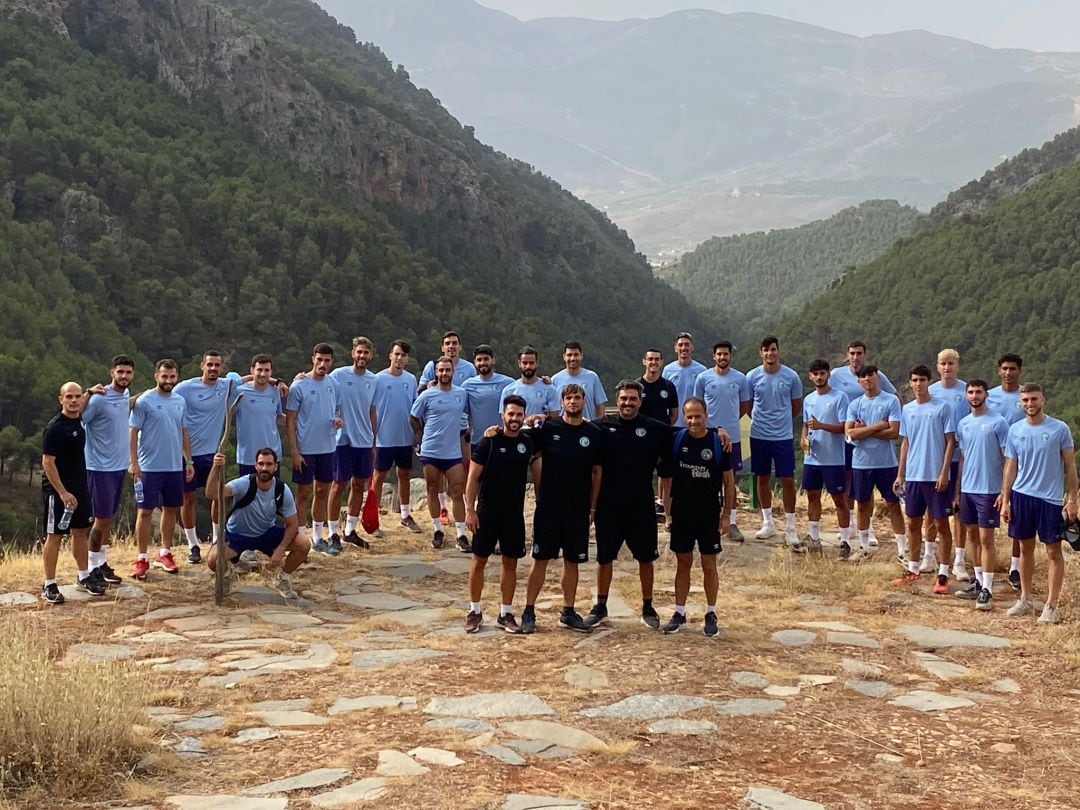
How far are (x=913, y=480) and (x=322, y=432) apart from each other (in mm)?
5637

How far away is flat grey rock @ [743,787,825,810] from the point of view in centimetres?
482

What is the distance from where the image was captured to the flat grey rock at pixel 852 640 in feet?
25.5

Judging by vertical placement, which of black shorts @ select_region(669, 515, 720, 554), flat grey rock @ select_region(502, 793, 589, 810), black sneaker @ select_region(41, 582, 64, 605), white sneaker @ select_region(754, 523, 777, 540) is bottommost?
flat grey rock @ select_region(502, 793, 589, 810)

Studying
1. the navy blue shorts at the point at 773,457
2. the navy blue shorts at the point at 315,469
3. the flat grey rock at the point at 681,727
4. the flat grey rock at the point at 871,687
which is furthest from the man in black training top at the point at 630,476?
the navy blue shorts at the point at 315,469

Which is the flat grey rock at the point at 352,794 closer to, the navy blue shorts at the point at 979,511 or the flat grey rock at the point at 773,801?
the flat grey rock at the point at 773,801

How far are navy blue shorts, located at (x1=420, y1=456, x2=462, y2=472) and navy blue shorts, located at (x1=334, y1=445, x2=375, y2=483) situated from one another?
743 mm

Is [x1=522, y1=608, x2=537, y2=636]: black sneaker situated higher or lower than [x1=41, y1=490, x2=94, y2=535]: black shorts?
lower

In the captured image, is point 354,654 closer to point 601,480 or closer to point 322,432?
point 601,480

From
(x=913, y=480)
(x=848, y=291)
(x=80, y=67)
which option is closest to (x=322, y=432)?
(x=913, y=480)

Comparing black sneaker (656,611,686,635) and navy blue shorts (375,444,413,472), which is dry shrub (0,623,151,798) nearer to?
black sneaker (656,611,686,635)

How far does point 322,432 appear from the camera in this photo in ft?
34.4

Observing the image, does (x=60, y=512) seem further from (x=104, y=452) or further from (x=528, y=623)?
(x=528, y=623)

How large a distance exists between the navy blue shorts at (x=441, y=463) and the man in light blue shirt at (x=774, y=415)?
125 inches

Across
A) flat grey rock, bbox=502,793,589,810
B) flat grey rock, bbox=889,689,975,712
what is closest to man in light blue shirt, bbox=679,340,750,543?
flat grey rock, bbox=889,689,975,712
